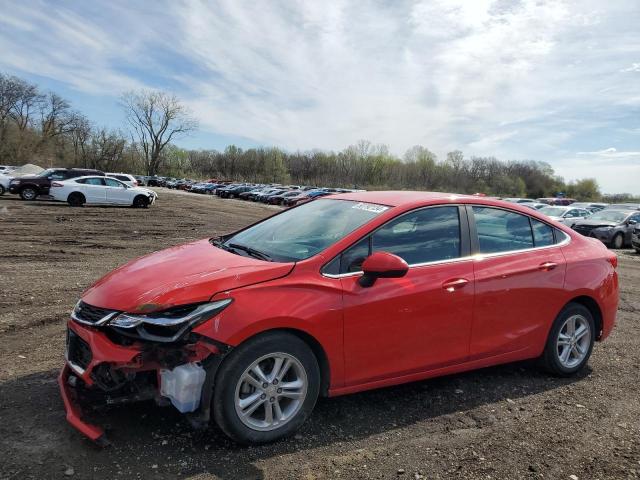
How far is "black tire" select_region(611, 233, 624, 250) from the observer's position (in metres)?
20.7

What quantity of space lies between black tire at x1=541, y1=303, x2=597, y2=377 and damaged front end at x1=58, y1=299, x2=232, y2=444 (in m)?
3.16

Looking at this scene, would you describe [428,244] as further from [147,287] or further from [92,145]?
[92,145]

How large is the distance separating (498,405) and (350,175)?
12561 cm

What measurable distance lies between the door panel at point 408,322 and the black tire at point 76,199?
2442 centimetres

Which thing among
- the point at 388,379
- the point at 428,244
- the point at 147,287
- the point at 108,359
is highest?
the point at 428,244

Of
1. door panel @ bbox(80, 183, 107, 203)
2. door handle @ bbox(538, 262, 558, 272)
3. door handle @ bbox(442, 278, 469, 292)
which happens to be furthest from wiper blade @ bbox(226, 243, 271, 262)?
door panel @ bbox(80, 183, 107, 203)

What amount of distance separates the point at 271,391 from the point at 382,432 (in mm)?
911

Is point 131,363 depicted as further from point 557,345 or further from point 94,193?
point 94,193

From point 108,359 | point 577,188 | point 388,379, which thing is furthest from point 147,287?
point 577,188

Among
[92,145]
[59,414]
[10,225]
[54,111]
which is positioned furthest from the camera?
[92,145]

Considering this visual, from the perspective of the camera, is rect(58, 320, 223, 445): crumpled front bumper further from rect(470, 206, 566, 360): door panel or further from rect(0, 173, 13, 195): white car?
rect(0, 173, 13, 195): white car

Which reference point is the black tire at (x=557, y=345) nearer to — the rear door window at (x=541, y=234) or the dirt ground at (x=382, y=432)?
the dirt ground at (x=382, y=432)

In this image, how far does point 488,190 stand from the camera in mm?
94688

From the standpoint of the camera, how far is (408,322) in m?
3.67
